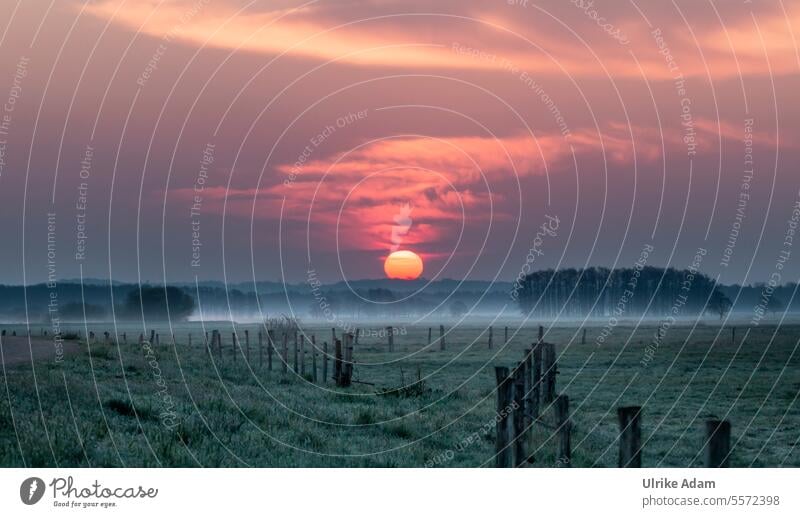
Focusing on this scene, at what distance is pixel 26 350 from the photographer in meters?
38.1

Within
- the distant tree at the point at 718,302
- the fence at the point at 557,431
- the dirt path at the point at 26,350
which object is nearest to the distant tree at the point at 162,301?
the distant tree at the point at 718,302

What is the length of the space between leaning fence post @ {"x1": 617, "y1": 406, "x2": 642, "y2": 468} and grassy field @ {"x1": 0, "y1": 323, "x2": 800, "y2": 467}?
14.8 ft

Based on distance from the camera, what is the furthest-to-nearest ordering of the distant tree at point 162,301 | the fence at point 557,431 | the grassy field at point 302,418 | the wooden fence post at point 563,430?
1. the distant tree at point 162,301
2. the grassy field at point 302,418
3. the wooden fence post at point 563,430
4. the fence at point 557,431

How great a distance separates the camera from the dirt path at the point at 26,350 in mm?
33219

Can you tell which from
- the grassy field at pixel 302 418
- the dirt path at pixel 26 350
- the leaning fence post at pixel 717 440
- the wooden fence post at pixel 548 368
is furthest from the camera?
the dirt path at pixel 26 350

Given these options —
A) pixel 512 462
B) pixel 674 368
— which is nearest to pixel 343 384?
pixel 512 462

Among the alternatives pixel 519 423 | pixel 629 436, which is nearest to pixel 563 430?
pixel 519 423

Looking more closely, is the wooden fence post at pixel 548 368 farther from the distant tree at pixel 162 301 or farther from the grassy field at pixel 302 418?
the distant tree at pixel 162 301

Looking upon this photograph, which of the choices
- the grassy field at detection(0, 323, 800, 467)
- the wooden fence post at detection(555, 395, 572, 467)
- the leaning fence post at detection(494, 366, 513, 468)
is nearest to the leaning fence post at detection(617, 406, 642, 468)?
the wooden fence post at detection(555, 395, 572, 467)

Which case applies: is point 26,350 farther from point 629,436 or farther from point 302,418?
point 629,436

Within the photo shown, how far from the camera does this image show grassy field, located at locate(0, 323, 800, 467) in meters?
18.9

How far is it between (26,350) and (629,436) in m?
28.9

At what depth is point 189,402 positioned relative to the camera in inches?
992

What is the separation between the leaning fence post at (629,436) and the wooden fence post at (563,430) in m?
2.25
